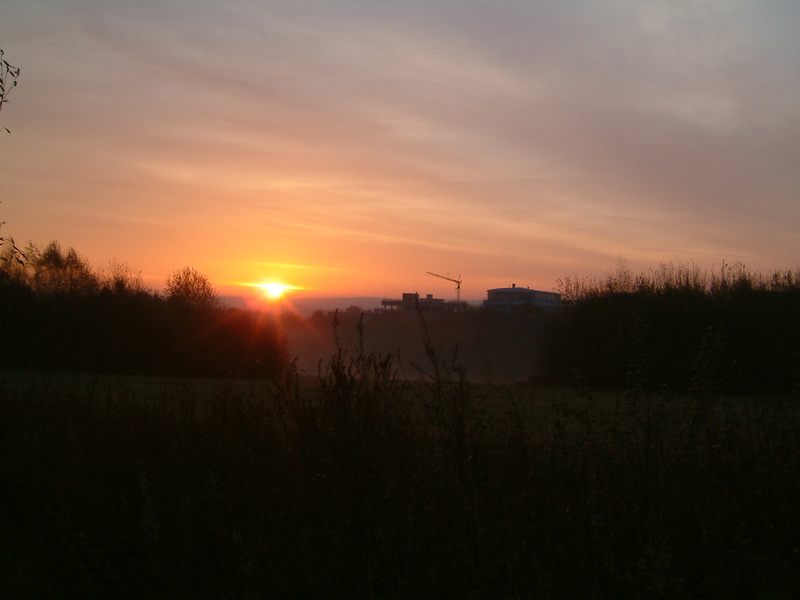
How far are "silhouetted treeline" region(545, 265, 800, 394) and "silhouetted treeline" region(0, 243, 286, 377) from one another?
1512 cm

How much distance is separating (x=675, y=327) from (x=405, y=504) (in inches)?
1214

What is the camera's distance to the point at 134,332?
42469 mm

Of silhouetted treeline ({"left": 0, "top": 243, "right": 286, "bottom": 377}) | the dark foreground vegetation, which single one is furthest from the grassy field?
silhouetted treeline ({"left": 0, "top": 243, "right": 286, "bottom": 377})

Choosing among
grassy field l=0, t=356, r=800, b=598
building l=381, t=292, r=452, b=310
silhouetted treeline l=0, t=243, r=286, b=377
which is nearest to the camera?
grassy field l=0, t=356, r=800, b=598

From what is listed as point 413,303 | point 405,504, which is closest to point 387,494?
point 405,504

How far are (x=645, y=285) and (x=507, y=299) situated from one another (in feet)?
201

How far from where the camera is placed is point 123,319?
42.6 metres

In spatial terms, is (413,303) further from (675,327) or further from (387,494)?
(675,327)

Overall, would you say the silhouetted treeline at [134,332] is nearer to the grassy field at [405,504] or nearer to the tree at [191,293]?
the tree at [191,293]

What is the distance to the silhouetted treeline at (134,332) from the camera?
40.6 metres

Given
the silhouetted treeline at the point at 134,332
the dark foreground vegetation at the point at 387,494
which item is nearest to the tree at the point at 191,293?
the silhouetted treeline at the point at 134,332

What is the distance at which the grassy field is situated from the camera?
6.00 metres

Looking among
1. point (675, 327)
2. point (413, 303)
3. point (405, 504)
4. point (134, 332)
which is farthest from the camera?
point (134, 332)

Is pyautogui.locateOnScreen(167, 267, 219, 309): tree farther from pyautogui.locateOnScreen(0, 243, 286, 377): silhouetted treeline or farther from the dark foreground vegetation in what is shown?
the dark foreground vegetation
